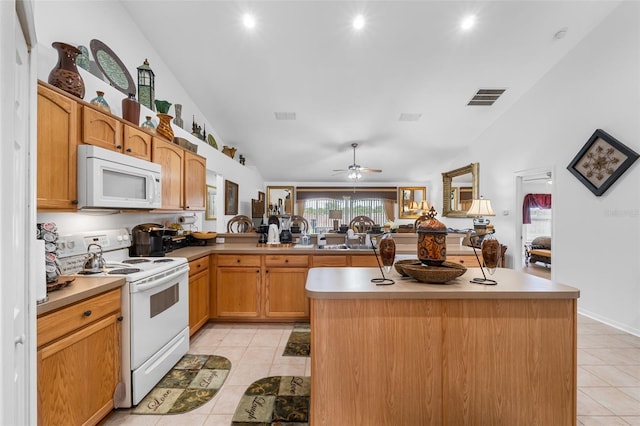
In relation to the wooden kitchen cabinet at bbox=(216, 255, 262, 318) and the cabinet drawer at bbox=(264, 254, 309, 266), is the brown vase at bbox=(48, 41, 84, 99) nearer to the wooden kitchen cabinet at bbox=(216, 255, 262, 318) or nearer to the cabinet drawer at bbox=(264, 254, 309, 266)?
the wooden kitchen cabinet at bbox=(216, 255, 262, 318)

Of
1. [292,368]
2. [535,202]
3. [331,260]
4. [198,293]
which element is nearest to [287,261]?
[331,260]

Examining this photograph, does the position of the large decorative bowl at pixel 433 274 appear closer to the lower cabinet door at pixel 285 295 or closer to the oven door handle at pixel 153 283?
the oven door handle at pixel 153 283

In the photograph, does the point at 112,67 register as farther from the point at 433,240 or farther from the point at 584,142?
the point at 584,142

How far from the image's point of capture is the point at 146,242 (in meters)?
2.59

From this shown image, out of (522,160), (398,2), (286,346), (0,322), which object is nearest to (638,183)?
(522,160)

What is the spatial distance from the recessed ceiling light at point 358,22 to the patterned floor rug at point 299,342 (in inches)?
130

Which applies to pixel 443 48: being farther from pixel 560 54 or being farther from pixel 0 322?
pixel 0 322

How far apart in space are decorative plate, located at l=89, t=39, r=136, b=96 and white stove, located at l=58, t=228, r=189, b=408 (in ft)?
4.36

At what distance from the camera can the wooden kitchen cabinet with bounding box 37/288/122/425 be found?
1276mm

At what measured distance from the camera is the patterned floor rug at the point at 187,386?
1.80m

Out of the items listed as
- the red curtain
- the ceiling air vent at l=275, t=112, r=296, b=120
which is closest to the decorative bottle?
the ceiling air vent at l=275, t=112, r=296, b=120

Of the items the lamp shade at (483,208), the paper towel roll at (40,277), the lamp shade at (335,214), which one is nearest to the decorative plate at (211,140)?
the paper towel roll at (40,277)

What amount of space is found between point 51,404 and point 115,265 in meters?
0.98

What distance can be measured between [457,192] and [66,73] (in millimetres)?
7031
